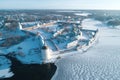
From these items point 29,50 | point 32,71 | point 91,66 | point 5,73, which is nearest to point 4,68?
point 5,73

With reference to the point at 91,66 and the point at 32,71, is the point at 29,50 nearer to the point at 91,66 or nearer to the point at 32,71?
the point at 32,71

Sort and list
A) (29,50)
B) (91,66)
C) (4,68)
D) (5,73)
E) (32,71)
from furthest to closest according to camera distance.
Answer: (29,50) < (91,66) < (4,68) < (32,71) < (5,73)

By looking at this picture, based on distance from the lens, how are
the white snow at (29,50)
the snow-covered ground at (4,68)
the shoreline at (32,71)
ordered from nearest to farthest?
1. the shoreline at (32,71)
2. the snow-covered ground at (4,68)
3. the white snow at (29,50)

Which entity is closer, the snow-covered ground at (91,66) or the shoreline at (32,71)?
the snow-covered ground at (91,66)

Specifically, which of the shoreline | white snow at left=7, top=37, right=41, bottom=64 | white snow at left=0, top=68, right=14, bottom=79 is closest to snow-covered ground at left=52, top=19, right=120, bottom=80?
the shoreline

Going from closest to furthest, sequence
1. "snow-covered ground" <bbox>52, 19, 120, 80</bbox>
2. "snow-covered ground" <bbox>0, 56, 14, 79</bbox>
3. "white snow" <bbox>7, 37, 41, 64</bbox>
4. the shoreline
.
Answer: "snow-covered ground" <bbox>52, 19, 120, 80</bbox>
the shoreline
"snow-covered ground" <bbox>0, 56, 14, 79</bbox>
"white snow" <bbox>7, 37, 41, 64</bbox>

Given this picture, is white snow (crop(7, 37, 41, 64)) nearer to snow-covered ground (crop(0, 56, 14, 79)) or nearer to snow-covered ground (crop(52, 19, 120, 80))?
snow-covered ground (crop(0, 56, 14, 79))

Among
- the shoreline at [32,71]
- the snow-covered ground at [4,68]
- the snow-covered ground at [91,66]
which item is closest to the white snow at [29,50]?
the shoreline at [32,71]

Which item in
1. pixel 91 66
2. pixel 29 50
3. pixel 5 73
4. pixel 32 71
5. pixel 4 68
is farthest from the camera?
pixel 29 50

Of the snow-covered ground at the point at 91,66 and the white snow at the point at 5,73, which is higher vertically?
the white snow at the point at 5,73

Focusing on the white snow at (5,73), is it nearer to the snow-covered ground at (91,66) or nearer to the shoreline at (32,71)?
the shoreline at (32,71)

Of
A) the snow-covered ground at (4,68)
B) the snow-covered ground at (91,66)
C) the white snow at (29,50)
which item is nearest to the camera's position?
the snow-covered ground at (91,66)
